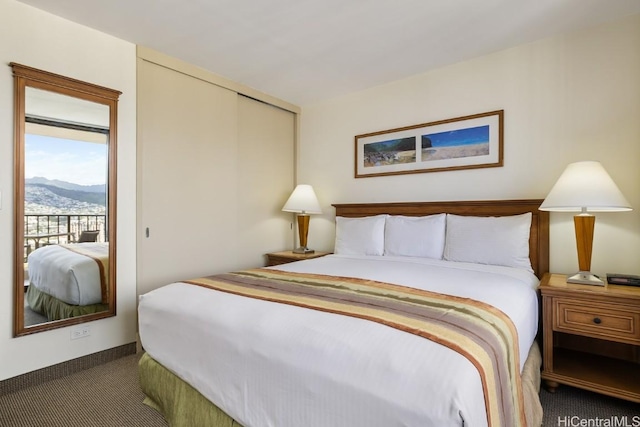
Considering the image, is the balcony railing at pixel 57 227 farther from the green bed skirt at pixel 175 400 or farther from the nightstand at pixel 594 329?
the nightstand at pixel 594 329

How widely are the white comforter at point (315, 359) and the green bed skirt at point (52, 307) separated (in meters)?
0.99

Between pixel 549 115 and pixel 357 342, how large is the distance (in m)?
2.65

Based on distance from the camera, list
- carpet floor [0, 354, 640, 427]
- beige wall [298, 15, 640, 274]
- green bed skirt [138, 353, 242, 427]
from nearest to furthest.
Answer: green bed skirt [138, 353, 242, 427]
carpet floor [0, 354, 640, 427]
beige wall [298, 15, 640, 274]

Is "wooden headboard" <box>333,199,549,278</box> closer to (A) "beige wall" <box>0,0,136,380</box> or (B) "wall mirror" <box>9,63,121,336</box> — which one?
(A) "beige wall" <box>0,0,136,380</box>

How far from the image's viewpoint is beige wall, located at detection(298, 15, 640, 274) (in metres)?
2.38

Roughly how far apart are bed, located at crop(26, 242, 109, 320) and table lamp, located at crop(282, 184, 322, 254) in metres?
1.86

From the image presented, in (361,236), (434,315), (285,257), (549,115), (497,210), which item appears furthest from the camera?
(285,257)

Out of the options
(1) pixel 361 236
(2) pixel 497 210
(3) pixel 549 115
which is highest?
(3) pixel 549 115

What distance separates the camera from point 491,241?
2.56 meters

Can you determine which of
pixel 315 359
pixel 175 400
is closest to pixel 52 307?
pixel 175 400

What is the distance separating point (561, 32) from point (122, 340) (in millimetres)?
4374

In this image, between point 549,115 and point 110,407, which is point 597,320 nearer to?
point 549,115

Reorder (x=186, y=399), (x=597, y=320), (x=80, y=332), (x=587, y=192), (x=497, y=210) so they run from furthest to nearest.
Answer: (x=497, y=210), (x=80, y=332), (x=587, y=192), (x=597, y=320), (x=186, y=399)

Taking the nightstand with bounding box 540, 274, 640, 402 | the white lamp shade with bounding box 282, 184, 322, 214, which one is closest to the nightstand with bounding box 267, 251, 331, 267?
the white lamp shade with bounding box 282, 184, 322, 214
